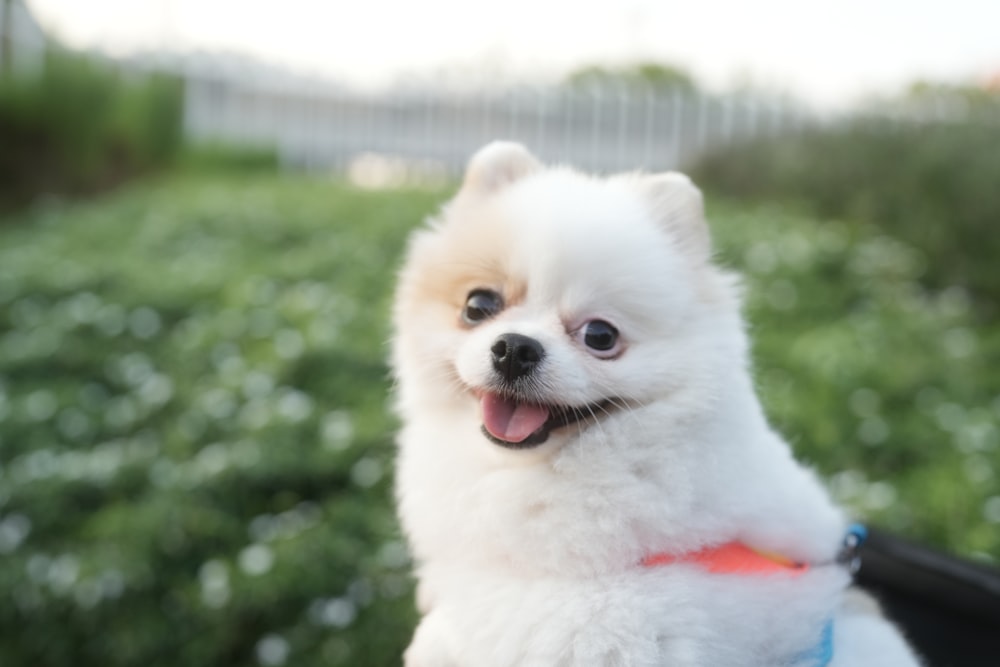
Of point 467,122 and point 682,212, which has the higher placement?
point 682,212

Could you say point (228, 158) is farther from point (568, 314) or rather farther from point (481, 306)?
point (568, 314)

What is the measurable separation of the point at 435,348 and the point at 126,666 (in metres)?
2.04

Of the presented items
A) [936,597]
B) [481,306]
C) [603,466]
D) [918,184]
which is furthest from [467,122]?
[603,466]

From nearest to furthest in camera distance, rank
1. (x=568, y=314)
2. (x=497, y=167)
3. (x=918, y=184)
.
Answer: (x=568, y=314) → (x=497, y=167) → (x=918, y=184)

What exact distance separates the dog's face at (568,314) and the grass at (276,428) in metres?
1.58

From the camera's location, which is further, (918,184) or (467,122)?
(467,122)

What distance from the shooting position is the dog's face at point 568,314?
1.64 m

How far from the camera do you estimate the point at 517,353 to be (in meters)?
1.59

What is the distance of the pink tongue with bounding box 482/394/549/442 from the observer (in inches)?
65.4

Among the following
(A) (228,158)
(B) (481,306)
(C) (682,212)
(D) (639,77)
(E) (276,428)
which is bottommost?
(E) (276,428)

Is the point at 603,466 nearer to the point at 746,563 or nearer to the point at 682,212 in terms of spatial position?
the point at 746,563

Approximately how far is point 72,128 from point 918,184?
1039 cm

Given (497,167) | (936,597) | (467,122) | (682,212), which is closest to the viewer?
(682,212)

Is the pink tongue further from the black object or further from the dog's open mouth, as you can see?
the black object
